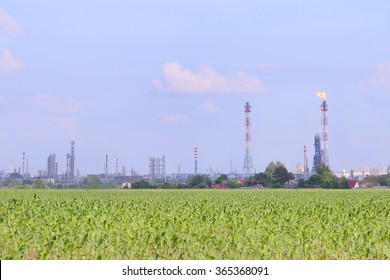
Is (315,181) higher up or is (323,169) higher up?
(323,169)

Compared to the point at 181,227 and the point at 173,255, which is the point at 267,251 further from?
the point at 181,227

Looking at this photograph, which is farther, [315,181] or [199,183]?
[315,181]

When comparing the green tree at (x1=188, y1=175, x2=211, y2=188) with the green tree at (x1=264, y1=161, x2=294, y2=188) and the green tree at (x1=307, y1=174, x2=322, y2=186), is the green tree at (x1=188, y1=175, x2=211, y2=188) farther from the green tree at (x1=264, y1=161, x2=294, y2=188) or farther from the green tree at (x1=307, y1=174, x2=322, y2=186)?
the green tree at (x1=307, y1=174, x2=322, y2=186)

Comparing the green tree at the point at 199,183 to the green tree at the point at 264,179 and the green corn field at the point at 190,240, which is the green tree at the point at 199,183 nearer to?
the green tree at the point at 264,179

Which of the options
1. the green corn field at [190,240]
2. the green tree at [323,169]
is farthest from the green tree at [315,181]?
the green corn field at [190,240]

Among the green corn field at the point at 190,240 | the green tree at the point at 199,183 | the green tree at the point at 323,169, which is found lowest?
the green corn field at the point at 190,240

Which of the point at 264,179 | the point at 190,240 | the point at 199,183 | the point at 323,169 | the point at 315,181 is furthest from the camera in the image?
the point at 323,169

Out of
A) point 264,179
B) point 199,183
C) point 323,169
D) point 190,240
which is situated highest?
point 323,169

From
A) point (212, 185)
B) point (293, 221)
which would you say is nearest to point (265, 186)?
point (212, 185)

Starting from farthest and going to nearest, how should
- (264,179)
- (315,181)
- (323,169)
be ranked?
(323,169) < (264,179) < (315,181)

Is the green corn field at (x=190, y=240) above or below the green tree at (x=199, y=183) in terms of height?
below

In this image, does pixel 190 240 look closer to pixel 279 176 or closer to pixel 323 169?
pixel 279 176

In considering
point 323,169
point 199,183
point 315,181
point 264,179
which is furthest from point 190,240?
point 323,169

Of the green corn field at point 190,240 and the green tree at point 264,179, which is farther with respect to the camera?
the green tree at point 264,179
